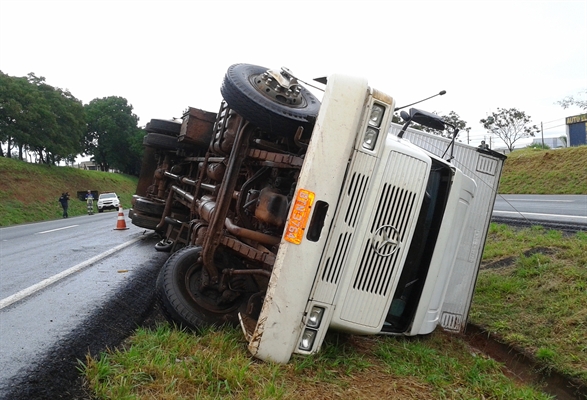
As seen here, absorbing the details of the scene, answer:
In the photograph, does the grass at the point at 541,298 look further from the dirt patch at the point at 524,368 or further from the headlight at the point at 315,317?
the headlight at the point at 315,317

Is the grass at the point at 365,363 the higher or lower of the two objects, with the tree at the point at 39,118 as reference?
lower

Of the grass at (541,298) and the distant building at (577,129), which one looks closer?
the grass at (541,298)

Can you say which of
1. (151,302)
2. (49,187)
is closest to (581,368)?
(151,302)

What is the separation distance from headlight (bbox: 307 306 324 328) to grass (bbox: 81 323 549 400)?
0.22m

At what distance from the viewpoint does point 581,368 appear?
13.8ft

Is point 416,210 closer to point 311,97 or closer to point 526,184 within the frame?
point 311,97

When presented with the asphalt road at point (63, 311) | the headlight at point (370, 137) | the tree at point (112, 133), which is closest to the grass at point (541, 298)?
the headlight at point (370, 137)

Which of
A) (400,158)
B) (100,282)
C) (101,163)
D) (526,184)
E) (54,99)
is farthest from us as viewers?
(101,163)

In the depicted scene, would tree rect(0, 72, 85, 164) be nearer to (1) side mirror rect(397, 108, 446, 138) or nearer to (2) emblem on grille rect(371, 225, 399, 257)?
(1) side mirror rect(397, 108, 446, 138)

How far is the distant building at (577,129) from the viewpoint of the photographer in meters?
36.4

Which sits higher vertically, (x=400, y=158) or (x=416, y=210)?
(x=400, y=158)

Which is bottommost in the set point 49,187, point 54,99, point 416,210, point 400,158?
point 49,187

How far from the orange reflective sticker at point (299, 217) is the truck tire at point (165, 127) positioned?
191 inches

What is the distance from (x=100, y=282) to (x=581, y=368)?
4626mm
